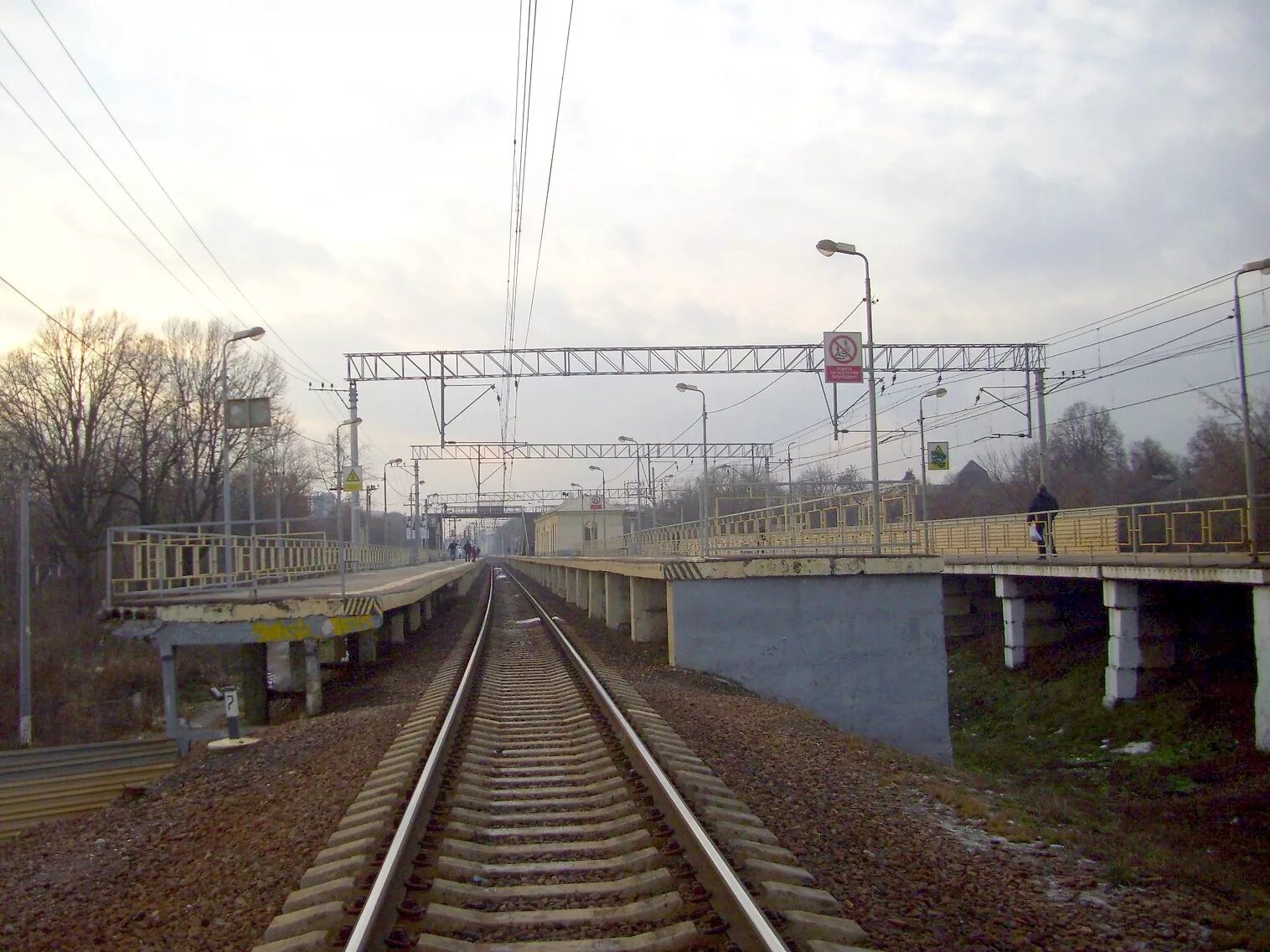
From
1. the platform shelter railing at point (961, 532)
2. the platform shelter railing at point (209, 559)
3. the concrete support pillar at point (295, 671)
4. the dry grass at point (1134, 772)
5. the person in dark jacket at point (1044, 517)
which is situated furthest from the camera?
the person in dark jacket at point (1044, 517)

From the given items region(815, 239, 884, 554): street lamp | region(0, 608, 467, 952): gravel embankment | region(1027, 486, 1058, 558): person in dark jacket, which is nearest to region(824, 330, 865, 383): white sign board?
region(815, 239, 884, 554): street lamp

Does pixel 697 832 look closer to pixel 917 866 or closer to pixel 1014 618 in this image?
pixel 917 866

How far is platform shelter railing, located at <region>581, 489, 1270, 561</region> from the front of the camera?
17.4 metres

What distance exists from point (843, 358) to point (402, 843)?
46.6ft

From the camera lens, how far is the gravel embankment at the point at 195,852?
507cm

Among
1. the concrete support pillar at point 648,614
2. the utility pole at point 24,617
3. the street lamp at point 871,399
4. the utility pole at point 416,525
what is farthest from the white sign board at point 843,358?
the utility pole at point 416,525

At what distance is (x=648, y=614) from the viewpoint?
21203 millimetres

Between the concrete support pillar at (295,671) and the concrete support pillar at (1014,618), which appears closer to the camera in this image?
the concrete support pillar at (295,671)

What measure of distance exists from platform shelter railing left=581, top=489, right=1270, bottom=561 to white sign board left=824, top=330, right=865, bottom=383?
236 cm

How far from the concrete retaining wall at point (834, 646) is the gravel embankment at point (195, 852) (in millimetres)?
5591

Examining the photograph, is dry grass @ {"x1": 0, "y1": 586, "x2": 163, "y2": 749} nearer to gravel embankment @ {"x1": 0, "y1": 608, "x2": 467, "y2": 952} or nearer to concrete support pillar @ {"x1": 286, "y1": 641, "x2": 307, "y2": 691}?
concrete support pillar @ {"x1": 286, "y1": 641, "x2": 307, "y2": 691}

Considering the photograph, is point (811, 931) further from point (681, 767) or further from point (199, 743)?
point (199, 743)

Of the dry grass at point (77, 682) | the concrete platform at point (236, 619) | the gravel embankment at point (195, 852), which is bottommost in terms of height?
the dry grass at point (77, 682)

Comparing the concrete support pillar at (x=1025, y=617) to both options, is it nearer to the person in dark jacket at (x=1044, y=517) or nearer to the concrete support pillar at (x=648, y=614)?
the person in dark jacket at (x=1044, y=517)
